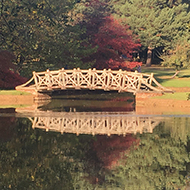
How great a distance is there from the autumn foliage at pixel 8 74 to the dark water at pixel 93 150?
35.2 ft

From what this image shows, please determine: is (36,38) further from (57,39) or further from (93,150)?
(93,150)

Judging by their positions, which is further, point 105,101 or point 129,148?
point 105,101

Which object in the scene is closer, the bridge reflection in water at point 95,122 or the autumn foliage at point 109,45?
the bridge reflection in water at point 95,122

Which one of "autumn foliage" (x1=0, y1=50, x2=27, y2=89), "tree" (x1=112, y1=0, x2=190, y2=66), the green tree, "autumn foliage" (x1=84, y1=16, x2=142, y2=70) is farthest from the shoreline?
"tree" (x1=112, y1=0, x2=190, y2=66)

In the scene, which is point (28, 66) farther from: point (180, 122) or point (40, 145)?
point (40, 145)

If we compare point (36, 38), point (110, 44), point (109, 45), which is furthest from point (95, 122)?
point (109, 45)

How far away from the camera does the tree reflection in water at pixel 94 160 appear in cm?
1486

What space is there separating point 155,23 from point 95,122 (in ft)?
163

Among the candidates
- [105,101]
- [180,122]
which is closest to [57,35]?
[105,101]

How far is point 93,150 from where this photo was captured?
19.4 metres

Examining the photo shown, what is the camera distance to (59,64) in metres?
45.6

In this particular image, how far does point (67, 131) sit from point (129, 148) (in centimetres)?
484

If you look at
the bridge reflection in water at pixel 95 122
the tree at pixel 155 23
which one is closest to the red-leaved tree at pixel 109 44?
the bridge reflection in water at pixel 95 122

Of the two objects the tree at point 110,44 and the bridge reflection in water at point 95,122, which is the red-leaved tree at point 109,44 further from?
the bridge reflection in water at point 95,122
